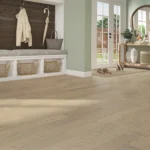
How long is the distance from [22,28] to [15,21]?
9.3 inches

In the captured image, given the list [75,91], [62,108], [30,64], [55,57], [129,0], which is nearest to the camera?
[62,108]

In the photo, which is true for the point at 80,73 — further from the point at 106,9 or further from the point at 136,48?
the point at 136,48

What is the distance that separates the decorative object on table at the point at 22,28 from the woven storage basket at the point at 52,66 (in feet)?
2.23

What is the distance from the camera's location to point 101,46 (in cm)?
678

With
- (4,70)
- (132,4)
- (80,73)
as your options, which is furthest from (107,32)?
(4,70)

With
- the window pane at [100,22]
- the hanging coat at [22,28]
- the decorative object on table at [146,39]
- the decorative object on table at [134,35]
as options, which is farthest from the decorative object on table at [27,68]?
the decorative object on table at [134,35]

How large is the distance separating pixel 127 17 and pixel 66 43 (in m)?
2.69

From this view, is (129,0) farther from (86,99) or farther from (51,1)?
(86,99)

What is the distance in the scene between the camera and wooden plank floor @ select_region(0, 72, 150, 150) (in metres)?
1.75

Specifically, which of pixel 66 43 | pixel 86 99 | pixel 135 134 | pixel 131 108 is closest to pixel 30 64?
pixel 66 43

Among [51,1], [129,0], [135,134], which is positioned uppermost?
[129,0]

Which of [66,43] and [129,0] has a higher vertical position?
[129,0]

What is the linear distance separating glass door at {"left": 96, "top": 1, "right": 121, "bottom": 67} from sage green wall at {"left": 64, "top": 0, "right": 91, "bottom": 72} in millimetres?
1458

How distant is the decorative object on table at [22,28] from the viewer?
511 centimetres
